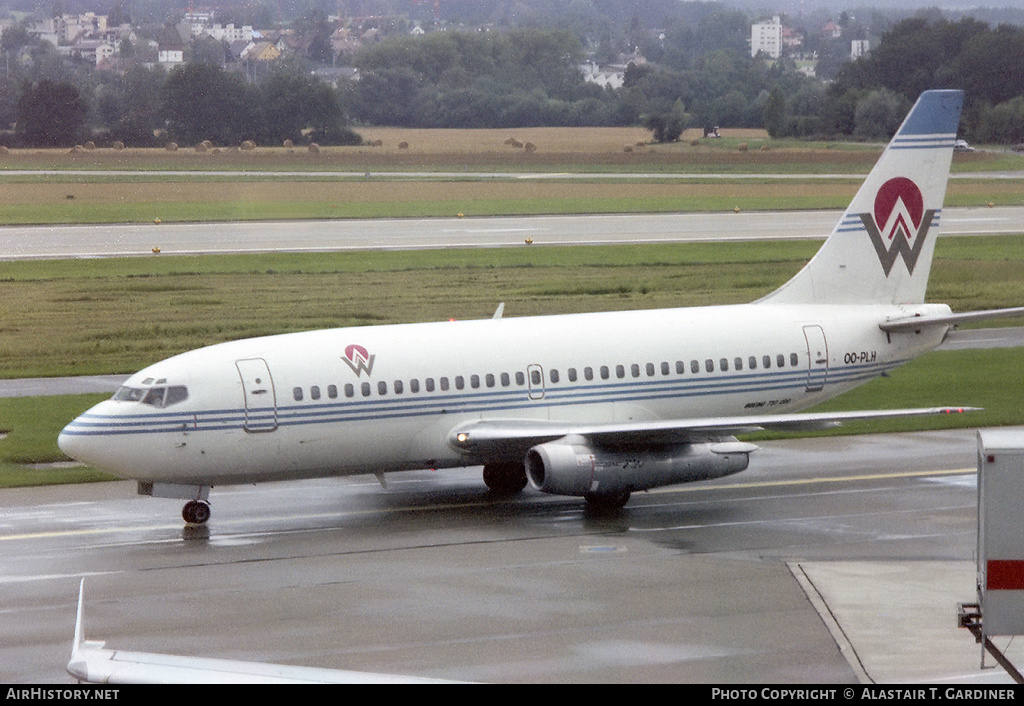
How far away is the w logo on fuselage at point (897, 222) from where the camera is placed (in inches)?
1243

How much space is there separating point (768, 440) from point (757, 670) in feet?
59.6

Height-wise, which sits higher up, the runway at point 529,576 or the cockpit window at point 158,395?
the cockpit window at point 158,395

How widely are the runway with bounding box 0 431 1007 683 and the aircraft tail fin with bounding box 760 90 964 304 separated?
3.84 meters

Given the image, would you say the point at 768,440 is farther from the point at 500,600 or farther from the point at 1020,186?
the point at 1020,186

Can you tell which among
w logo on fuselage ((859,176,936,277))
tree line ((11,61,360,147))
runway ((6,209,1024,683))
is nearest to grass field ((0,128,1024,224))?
tree line ((11,61,360,147))

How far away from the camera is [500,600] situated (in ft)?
68.1

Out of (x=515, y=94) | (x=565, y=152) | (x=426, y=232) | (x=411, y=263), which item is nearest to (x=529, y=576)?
(x=411, y=263)

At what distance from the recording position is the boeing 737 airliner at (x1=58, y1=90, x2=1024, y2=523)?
83.3ft

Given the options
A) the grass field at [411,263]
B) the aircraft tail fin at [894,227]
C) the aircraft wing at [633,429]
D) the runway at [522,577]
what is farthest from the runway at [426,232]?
the aircraft wing at [633,429]

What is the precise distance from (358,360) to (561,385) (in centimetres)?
405

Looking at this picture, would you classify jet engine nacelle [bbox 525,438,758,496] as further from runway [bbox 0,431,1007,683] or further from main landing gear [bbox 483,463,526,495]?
main landing gear [bbox 483,463,526,495]

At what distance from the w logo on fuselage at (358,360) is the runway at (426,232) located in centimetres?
4490

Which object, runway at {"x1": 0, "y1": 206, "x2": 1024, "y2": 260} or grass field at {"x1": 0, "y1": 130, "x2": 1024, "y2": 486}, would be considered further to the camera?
runway at {"x1": 0, "y1": 206, "x2": 1024, "y2": 260}

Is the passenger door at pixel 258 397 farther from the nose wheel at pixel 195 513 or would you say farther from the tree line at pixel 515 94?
the tree line at pixel 515 94
